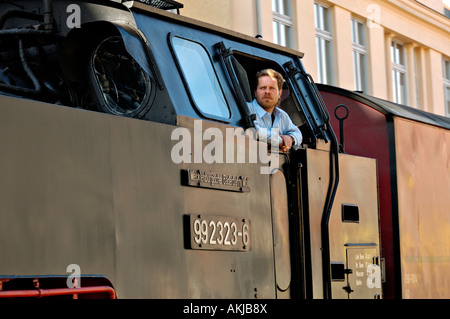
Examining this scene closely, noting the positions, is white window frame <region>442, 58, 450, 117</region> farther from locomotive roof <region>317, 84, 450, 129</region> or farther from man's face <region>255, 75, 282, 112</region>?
man's face <region>255, 75, 282, 112</region>

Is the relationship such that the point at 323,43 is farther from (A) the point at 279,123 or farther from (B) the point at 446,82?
(A) the point at 279,123

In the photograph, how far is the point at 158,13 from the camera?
5422 millimetres

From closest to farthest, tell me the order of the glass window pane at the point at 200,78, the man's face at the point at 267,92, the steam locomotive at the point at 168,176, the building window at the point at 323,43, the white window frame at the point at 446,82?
the steam locomotive at the point at 168,176 < the glass window pane at the point at 200,78 < the man's face at the point at 267,92 < the building window at the point at 323,43 < the white window frame at the point at 446,82

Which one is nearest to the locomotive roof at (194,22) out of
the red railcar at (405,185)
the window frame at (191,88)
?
the window frame at (191,88)

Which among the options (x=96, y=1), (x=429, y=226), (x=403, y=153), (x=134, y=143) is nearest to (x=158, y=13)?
(x=96, y=1)

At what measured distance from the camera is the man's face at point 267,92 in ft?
20.6

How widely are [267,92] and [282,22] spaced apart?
12.8 metres

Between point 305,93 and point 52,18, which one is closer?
point 52,18

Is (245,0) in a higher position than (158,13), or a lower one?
higher

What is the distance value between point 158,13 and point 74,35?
526mm

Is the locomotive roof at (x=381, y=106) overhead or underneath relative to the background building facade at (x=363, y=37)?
underneath

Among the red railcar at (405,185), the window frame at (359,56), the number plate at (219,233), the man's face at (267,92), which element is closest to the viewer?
the number plate at (219,233)

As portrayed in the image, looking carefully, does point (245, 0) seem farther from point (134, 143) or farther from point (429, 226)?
point (134, 143)

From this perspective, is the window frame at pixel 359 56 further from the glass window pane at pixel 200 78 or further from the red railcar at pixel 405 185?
the glass window pane at pixel 200 78
